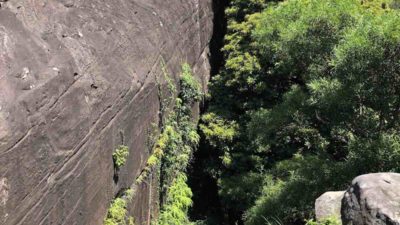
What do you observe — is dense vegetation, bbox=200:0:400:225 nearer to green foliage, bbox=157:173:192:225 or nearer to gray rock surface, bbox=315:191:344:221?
green foliage, bbox=157:173:192:225

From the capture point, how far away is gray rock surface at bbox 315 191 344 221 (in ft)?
23.5

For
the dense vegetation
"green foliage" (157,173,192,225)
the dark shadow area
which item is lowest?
the dark shadow area

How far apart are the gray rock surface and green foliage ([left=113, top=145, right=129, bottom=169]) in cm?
296

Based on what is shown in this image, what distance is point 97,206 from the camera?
737cm

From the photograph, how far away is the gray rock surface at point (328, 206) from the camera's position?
7.17 m

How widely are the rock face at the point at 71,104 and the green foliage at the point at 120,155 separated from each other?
10 cm

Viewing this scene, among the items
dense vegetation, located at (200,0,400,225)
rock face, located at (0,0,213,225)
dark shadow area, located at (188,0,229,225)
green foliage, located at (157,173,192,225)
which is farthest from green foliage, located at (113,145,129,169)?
dark shadow area, located at (188,0,229,225)

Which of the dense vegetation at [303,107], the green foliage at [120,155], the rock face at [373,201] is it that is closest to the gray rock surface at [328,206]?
the rock face at [373,201]

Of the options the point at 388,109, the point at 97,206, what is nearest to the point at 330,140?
the point at 388,109

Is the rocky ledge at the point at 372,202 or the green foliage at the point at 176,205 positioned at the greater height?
the rocky ledge at the point at 372,202

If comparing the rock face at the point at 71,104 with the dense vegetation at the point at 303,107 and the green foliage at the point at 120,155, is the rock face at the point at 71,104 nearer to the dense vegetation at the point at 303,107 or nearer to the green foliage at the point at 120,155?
the green foliage at the point at 120,155

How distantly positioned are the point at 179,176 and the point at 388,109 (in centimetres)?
563

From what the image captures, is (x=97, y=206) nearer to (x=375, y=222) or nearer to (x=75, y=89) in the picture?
(x=75, y=89)

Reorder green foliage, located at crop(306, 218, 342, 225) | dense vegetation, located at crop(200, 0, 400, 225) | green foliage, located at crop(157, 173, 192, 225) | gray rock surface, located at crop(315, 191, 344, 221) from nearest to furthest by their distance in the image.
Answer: green foliage, located at crop(306, 218, 342, 225)
gray rock surface, located at crop(315, 191, 344, 221)
dense vegetation, located at crop(200, 0, 400, 225)
green foliage, located at crop(157, 173, 192, 225)
